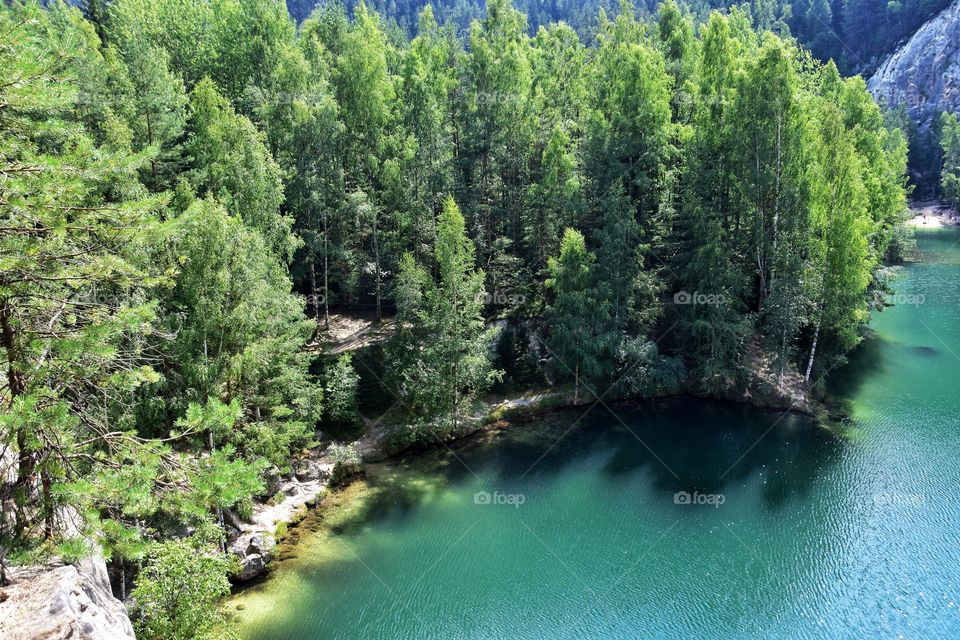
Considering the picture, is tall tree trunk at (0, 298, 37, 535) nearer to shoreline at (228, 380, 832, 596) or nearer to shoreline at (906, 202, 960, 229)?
shoreline at (228, 380, 832, 596)

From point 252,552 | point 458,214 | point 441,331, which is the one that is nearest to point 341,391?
point 441,331

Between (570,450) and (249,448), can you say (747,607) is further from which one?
(249,448)

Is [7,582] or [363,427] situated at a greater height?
[7,582]

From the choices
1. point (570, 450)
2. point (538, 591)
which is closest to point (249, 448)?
point (538, 591)

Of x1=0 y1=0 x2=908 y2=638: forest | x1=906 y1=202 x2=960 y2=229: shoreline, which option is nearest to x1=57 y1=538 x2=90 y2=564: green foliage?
x1=0 y1=0 x2=908 y2=638: forest

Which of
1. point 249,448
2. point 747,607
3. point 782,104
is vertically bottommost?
point 747,607

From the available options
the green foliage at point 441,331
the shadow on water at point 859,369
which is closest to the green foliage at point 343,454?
the green foliage at point 441,331

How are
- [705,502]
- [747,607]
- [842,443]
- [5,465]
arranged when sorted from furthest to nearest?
[842,443] → [705,502] → [747,607] → [5,465]
